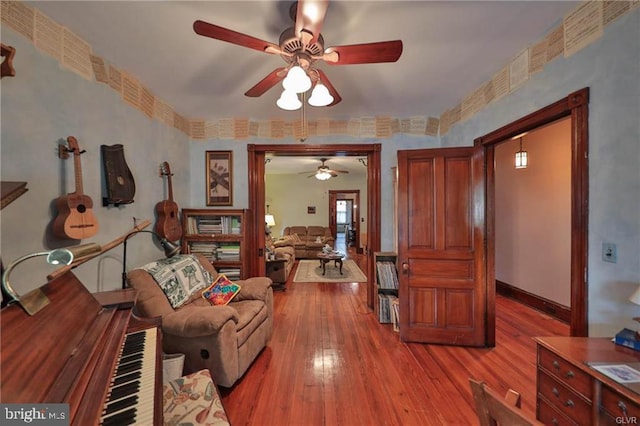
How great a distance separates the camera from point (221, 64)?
2113 millimetres

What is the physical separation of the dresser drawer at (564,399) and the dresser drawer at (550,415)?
0.02 m

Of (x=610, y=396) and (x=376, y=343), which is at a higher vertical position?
(x=610, y=396)

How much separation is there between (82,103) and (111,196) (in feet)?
2.29

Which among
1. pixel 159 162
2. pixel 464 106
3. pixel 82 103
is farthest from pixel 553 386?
pixel 159 162

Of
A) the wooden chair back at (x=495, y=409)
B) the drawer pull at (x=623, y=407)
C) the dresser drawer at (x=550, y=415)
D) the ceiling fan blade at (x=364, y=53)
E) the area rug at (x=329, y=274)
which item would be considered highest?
the ceiling fan blade at (x=364, y=53)

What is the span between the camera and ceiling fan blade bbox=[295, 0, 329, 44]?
118 centimetres

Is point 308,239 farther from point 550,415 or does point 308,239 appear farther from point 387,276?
point 550,415

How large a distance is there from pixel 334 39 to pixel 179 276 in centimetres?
240

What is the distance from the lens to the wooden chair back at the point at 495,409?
0.64m

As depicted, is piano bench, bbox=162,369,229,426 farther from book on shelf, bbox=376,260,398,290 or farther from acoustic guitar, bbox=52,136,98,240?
book on shelf, bbox=376,260,398,290

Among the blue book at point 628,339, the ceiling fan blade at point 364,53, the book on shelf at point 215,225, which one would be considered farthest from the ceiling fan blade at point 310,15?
the book on shelf at point 215,225

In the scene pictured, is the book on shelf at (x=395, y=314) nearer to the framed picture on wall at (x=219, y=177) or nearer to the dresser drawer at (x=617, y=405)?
the dresser drawer at (x=617, y=405)

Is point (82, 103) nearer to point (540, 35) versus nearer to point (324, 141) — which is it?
point (324, 141)

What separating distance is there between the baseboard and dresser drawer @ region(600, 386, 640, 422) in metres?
2.73
